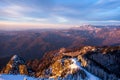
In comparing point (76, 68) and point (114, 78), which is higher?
point (76, 68)

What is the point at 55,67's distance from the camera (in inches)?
6447

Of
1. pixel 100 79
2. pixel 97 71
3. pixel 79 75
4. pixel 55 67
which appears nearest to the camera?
pixel 79 75

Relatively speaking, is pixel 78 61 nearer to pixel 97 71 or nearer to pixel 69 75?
pixel 97 71

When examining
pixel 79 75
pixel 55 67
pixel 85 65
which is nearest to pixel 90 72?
pixel 85 65

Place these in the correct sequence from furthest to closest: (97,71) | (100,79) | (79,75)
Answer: (97,71) → (100,79) → (79,75)

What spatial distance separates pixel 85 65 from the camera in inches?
5743

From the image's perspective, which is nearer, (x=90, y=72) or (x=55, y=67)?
(x=90, y=72)

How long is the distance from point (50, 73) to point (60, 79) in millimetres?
35150

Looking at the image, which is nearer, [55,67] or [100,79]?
[100,79]

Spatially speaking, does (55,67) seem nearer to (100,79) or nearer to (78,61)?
(78,61)

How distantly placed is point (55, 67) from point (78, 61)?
17.8m

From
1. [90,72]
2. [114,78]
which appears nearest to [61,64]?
[90,72]

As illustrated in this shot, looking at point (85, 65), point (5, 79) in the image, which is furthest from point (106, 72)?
point (5, 79)

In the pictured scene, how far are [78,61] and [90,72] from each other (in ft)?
41.3
